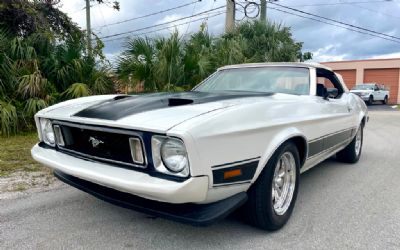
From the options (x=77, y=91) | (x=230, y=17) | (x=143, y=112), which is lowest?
(x=77, y=91)

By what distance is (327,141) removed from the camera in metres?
3.91

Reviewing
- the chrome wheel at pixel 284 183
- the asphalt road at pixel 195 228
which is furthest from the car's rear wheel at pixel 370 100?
the chrome wheel at pixel 284 183

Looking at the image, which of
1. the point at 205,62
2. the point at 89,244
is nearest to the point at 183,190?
the point at 89,244

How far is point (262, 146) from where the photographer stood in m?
2.62

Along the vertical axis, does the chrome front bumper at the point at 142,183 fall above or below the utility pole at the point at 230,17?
below

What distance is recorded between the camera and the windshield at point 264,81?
12.9ft

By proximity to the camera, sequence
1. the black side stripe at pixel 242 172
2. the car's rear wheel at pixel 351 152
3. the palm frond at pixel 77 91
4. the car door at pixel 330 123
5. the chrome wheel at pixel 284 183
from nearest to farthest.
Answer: the black side stripe at pixel 242 172 → the chrome wheel at pixel 284 183 → the car door at pixel 330 123 → the car's rear wheel at pixel 351 152 → the palm frond at pixel 77 91

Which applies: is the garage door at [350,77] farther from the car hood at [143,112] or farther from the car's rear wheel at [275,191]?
the car hood at [143,112]

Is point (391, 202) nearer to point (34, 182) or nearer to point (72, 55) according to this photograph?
point (34, 182)

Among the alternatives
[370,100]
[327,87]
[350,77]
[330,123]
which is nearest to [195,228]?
[330,123]

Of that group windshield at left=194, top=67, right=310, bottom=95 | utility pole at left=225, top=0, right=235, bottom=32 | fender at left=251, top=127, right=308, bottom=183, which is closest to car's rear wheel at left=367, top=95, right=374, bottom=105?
utility pole at left=225, top=0, right=235, bottom=32

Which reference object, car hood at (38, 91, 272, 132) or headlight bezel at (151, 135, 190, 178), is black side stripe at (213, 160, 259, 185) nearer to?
headlight bezel at (151, 135, 190, 178)

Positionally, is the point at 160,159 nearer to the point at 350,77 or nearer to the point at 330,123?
the point at 330,123

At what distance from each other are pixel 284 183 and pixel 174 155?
1.38 metres
